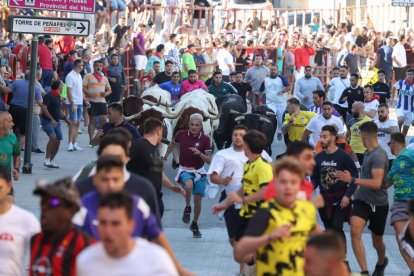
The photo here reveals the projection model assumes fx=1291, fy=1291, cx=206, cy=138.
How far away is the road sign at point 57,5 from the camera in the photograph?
64.0ft

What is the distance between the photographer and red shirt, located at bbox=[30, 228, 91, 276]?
785 centimetres

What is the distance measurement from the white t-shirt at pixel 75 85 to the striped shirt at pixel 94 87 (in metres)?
0.13

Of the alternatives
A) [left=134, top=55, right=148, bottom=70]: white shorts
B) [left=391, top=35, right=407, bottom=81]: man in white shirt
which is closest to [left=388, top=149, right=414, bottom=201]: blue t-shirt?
[left=134, top=55, right=148, bottom=70]: white shorts

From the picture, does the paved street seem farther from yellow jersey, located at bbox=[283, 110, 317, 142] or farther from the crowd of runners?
yellow jersey, located at bbox=[283, 110, 317, 142]

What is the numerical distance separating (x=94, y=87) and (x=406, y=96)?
6.53 meters

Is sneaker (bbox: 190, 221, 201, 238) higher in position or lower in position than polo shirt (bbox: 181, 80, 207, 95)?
lower

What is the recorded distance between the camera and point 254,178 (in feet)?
39.6

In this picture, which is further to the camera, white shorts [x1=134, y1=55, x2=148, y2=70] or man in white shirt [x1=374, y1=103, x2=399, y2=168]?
white shorts [x1=134, y1=55, x2=148, y2=70]

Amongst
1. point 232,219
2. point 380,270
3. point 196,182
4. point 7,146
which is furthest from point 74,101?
point 380,270

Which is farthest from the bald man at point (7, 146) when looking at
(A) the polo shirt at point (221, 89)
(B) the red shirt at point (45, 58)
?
(B) the red shirt at point (45, 58)

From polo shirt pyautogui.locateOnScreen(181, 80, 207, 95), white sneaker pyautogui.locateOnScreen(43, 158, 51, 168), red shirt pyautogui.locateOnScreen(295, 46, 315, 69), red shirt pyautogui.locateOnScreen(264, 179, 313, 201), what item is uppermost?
red shirt pyautogui.locateOnScreen(295, 46, 315, 69)

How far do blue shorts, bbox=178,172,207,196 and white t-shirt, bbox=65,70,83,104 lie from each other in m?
8.72

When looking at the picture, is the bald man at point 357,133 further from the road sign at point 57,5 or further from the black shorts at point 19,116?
the black shorts at point 19,116

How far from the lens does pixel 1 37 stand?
28.3m
